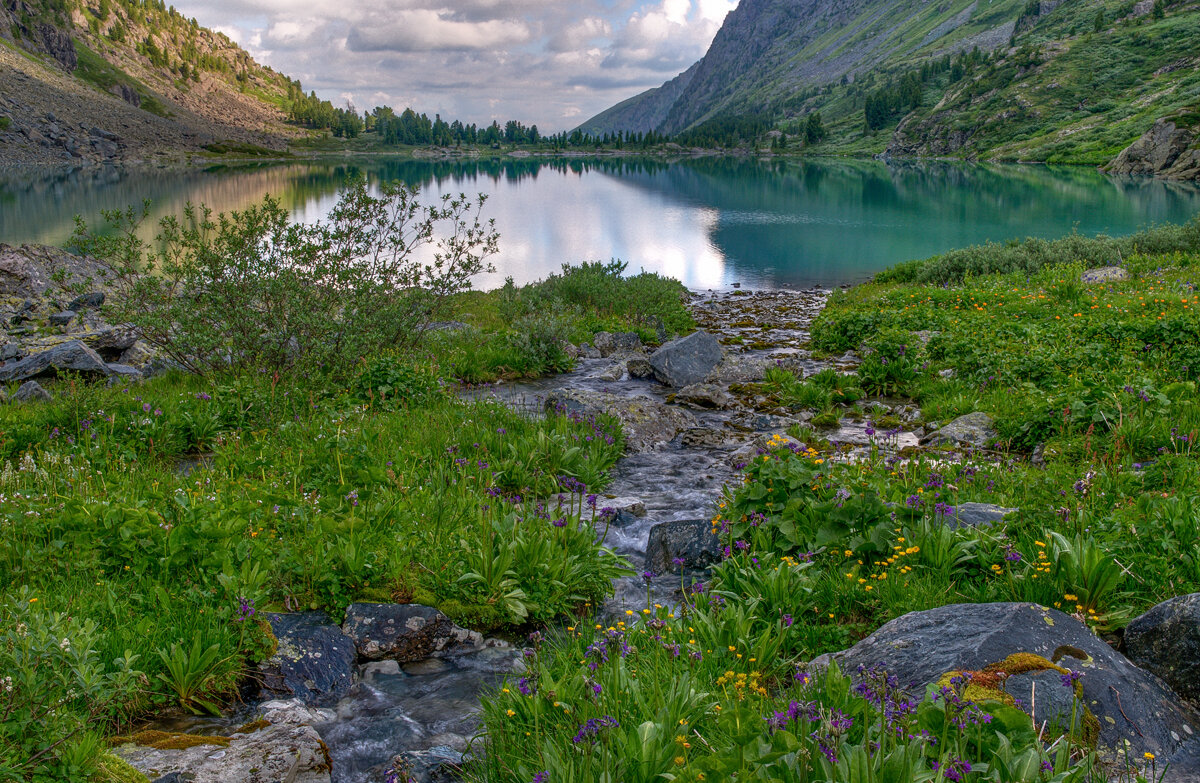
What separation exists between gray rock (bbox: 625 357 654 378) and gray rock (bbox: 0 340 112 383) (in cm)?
1069

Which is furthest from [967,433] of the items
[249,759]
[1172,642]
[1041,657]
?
[249,759]

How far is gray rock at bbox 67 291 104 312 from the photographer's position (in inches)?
837

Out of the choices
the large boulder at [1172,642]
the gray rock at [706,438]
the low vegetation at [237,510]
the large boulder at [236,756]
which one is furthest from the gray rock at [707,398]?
the large boulder at [236,756]

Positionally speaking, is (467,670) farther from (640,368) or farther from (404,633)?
(640,368)

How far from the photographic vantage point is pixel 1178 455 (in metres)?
7.01

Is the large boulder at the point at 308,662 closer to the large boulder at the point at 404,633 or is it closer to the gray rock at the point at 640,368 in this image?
the large boulder at the point at 404,633

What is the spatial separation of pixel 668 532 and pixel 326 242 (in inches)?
366

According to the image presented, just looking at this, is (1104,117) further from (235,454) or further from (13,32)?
(13,32)

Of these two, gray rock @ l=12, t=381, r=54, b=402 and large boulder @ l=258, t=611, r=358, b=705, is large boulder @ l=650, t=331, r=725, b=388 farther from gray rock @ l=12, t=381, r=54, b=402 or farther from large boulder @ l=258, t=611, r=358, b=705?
gray rock @ l=12, t=381, r=54, b=402

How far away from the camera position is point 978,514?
6238 mm

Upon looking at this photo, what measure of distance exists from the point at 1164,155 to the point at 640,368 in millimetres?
102617

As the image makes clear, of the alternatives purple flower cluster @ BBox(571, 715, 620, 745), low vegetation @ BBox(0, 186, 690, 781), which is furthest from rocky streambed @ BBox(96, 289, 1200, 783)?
purple flower cluster @ BBox(571, 715, 620, 745)

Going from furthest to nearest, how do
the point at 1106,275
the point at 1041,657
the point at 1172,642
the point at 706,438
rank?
the point at 1106,275 → the point at 706,438 → the point at 1172,642 → the point at 1041,657

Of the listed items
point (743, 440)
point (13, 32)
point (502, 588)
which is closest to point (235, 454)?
point (502, 588)
